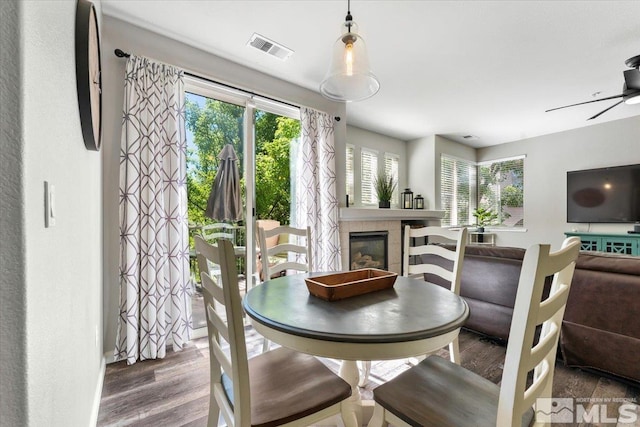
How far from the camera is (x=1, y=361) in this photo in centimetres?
49

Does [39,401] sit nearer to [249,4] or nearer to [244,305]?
[244,305]

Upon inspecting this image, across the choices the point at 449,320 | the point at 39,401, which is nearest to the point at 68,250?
the point at 39,401

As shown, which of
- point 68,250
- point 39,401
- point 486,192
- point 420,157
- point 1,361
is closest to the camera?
point 1,361

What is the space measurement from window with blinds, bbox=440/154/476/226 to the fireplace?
1890 millimetres

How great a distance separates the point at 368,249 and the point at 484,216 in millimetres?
3150

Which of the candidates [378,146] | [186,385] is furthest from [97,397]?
[378,146]

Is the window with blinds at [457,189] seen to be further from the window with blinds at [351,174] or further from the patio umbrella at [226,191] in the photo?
the patio umbrella at [226,191]

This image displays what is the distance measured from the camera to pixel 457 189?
5.89 meters

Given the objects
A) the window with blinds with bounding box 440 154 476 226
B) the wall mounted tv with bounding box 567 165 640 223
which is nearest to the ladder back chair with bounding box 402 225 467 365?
the window with blinds with bounding box 440 154 476 226

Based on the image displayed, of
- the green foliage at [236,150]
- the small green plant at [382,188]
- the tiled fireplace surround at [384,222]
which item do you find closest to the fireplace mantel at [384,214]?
the tiled fireplace surround at [384,222]

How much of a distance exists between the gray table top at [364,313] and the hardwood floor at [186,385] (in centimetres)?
90

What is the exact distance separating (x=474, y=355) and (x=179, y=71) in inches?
132

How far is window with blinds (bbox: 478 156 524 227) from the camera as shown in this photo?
5703 mm

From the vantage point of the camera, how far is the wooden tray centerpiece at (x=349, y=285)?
1.23 metres
